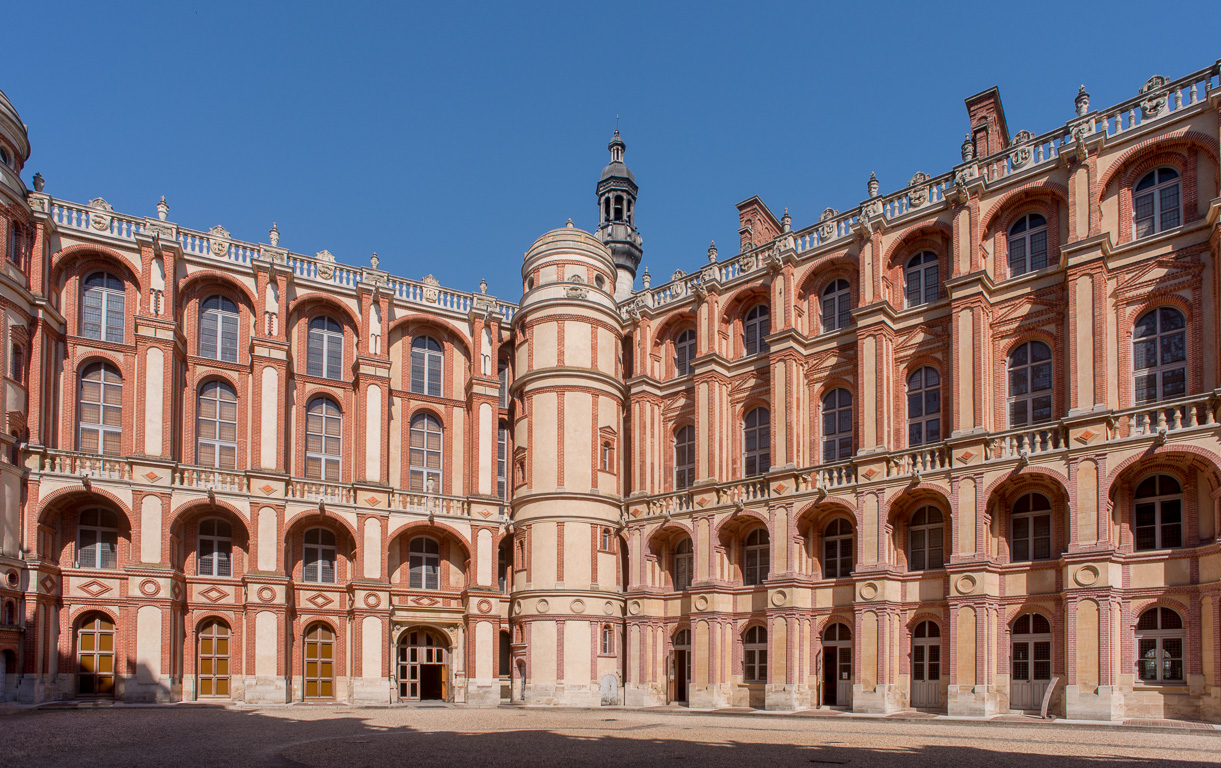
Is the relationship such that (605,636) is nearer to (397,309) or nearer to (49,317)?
(397,309)

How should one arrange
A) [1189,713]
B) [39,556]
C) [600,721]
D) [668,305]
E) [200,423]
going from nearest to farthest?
1. [1189,713]
2. [600,721]
3. [39,556]
4. [200,423]
5. [668,305]

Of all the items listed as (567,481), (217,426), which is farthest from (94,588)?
(567,481)

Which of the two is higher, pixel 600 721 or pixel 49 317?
pixel 49 317

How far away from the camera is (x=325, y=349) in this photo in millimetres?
39188

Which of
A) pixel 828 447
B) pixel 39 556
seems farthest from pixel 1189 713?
pixel 39 556

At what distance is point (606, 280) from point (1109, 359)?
67.0ft

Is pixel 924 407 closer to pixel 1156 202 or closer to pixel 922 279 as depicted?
pixel 922 279

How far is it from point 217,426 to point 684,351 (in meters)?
18.0

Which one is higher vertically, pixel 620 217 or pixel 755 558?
pixel 620 217

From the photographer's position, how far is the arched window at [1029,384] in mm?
29312

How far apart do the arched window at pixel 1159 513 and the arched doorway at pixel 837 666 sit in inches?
370

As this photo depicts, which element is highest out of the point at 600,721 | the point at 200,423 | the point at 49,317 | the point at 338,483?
the point at 49,317

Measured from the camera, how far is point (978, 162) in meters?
31.4

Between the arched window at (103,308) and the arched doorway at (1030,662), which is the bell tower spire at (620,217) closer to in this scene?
the arched window at (103,308)
